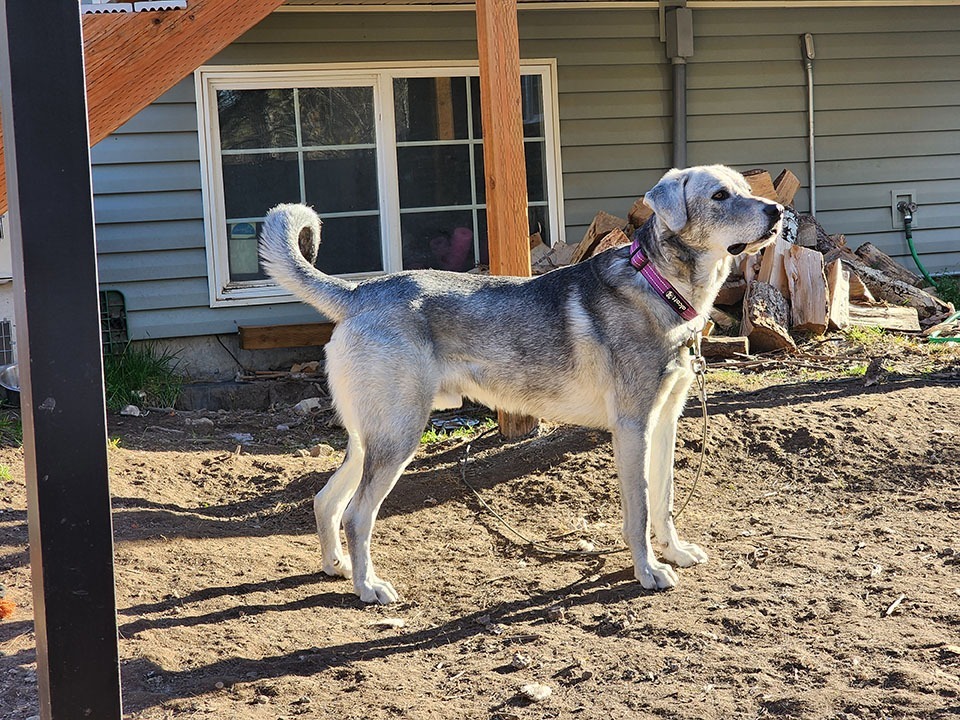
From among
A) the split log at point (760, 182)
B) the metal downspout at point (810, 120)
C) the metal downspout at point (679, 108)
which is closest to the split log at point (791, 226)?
the split log at point (760, 182)

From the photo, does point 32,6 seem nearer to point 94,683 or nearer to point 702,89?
point 94,683

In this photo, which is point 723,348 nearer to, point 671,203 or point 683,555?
point 683,555

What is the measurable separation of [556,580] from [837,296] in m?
4.92

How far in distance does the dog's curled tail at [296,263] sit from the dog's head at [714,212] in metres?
1.34

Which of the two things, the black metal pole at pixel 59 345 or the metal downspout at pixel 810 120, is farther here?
the metal downspout at pixel 810 120

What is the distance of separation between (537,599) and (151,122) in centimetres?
554

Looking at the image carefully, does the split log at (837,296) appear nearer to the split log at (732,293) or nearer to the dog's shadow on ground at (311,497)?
the split log at (732,293)

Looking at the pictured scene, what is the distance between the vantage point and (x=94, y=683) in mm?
2312

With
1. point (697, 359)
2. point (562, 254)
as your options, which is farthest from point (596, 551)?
point (562, 254)

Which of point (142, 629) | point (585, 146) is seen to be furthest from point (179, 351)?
point (142, 629)

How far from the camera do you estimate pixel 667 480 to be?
4.60 metres

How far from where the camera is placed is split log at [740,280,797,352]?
25.5 feet

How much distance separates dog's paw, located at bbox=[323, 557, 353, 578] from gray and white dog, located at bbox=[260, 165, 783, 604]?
16 centimetres

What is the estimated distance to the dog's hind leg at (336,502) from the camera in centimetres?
445
